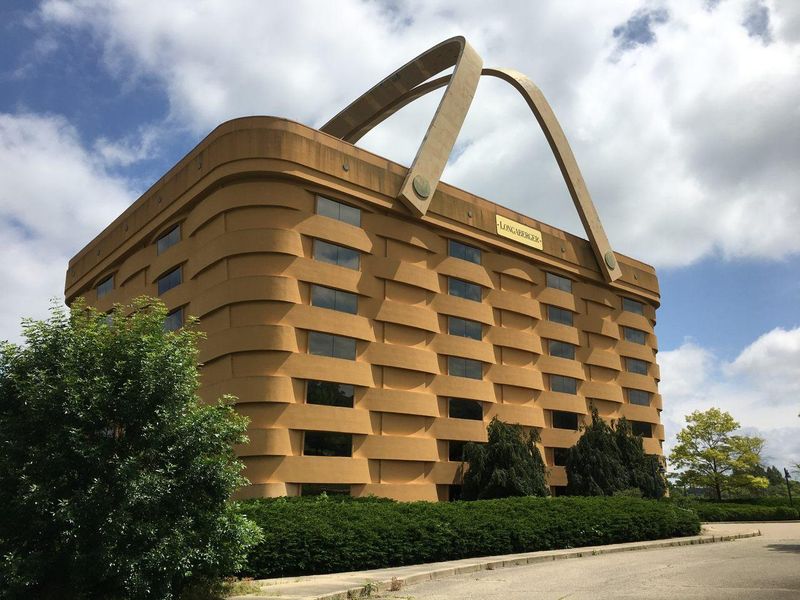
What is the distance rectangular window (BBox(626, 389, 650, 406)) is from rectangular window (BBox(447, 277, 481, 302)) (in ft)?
57.0

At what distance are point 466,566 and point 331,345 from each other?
15.0 metres

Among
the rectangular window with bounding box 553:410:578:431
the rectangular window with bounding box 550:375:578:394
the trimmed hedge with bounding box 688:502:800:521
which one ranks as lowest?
the trimmed hedge with bounding box 688:502:800:521

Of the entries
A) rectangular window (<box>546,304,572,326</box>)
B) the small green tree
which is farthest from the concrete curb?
rectangular window (<box>546,304,572,326</box>)

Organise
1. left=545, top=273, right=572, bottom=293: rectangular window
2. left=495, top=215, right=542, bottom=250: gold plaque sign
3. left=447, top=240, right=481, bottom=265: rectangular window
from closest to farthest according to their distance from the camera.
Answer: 1. left=447, top=240, right=481, bottom=265: rectangular window
2. left=495, top=215, right=542, bottom=250: gold plaque sign
3. left=545, top=273, right=572, bottom=293: rectangular window

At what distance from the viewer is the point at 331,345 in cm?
3125

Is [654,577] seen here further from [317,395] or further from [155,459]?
[317,395]

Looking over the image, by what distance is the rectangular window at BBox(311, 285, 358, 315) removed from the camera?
31.3 m

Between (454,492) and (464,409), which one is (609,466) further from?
(454,492)

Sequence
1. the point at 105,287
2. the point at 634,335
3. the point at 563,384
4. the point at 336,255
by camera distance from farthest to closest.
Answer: the point at 634,335 → the point at 105,287 → the point at 563,384 → the point at 336,255

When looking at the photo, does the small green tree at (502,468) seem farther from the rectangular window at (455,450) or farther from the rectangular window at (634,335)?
the rectangular window at (634,335)

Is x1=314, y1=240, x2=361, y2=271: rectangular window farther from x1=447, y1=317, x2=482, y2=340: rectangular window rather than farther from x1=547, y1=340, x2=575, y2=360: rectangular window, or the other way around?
x1=547, y1=340, x2=575, y2=360: rectangular window

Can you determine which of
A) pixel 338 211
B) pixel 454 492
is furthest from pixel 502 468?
pixel 338 211

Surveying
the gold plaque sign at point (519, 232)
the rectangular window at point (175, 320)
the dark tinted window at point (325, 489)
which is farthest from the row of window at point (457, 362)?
the rectangular window at point (175, 320)

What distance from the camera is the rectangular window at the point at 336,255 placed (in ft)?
104
